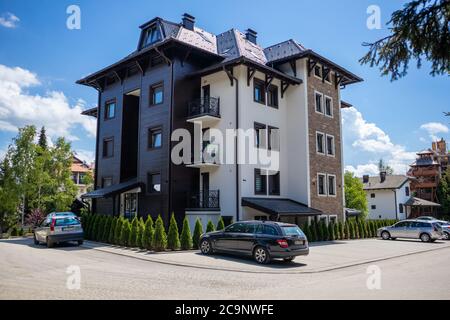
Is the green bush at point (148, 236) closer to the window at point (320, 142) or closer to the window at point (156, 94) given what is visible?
the window at point (156, 94)

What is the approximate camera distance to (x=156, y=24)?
939 inches

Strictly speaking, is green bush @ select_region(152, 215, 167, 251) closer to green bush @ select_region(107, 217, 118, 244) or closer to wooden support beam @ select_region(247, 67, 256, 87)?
green bush @ select_region(107, 217, 118, 244)

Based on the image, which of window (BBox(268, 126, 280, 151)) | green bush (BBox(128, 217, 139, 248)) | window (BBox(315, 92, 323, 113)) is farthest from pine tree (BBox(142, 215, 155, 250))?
window (BBox(315, 92, 323, 113))

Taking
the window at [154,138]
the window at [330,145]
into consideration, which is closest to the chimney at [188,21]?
the window at [154,138]

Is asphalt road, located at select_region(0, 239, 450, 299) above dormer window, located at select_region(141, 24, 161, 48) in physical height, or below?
below

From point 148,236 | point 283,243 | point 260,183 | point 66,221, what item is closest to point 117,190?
point 66,221

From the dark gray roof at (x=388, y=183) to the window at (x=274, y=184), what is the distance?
32.7 meters

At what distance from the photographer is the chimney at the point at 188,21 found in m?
24.9

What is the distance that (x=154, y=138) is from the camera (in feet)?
75.1

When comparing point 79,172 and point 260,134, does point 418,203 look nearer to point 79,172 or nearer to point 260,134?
point 260,134

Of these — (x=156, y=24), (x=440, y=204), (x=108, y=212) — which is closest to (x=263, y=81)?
(x=156, y=24)

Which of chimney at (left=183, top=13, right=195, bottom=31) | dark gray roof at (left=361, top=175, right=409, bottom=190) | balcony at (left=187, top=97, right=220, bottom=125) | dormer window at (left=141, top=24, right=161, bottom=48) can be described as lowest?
dark gray roof at (left=361, top=175, right=409, bottom=190)

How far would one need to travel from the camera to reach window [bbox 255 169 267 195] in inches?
854

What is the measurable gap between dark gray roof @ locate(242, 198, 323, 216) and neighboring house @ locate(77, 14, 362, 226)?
10 centimetres
